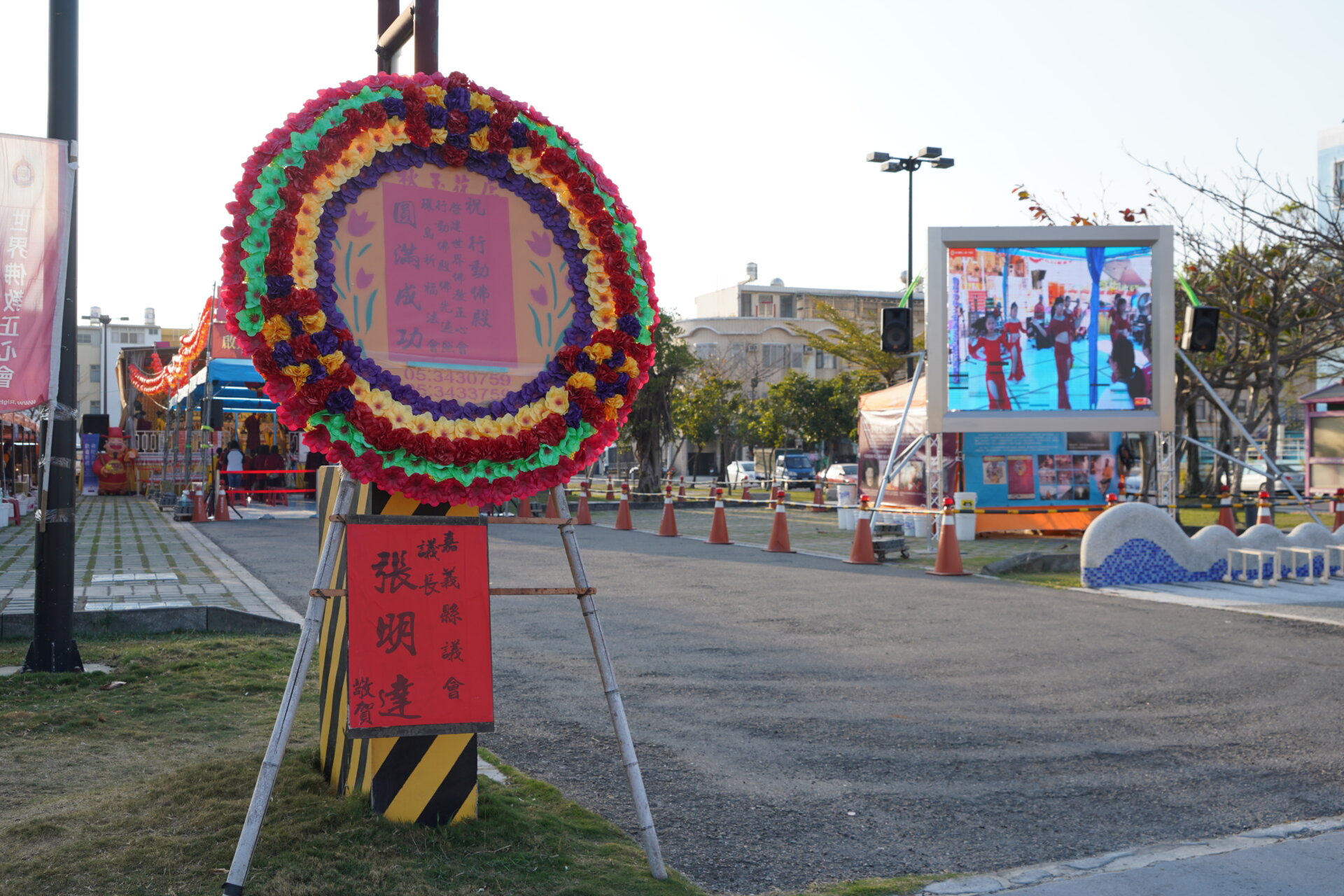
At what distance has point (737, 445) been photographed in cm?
6125

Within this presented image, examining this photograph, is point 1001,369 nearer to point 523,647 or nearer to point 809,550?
point 809,550

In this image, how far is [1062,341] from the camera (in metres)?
18.1

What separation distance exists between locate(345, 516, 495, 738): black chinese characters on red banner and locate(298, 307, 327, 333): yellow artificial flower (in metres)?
0.65

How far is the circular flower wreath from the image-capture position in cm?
369

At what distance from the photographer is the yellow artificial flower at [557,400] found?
13.4 feet

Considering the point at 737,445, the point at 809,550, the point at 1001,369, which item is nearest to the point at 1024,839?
the point at 809,550

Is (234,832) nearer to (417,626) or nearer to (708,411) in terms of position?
(417,626)

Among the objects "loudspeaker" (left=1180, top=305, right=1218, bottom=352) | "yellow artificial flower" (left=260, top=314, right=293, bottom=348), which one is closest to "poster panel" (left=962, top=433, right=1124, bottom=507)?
"loudspeaker" (left=1180, top=305, right=1218, bottom=352)

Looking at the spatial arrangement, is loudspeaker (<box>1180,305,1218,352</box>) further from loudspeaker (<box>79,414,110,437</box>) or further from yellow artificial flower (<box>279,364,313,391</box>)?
loudspeaker (<box>79,414,110,437</box>)

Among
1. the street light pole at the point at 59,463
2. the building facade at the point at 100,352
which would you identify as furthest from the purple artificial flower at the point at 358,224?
the building facade at the point at 100,352

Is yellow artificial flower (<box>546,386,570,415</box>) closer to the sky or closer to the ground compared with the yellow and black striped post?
closer to the sky

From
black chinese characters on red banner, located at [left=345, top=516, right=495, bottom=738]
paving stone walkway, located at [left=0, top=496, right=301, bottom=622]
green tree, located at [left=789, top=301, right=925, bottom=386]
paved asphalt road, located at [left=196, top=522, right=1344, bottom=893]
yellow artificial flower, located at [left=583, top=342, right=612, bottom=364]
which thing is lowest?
paved asphalt road, located at [left=196, top=522, right=1344, bottom=893]

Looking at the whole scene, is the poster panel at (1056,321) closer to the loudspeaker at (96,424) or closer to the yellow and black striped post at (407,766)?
the yellow and black striped post at (407,766)

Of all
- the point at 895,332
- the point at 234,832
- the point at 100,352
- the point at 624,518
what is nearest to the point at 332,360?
the point at 234,832
